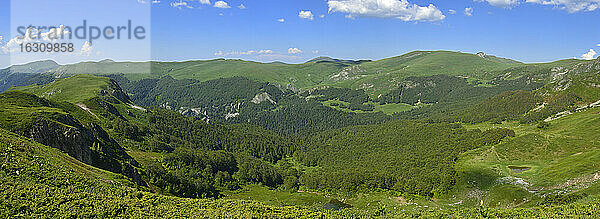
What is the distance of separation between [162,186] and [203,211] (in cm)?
5799

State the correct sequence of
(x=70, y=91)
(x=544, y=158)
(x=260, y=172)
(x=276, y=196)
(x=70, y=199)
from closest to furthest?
(x=70, y=199) < (x=544, y=158) < (x=276, y=196) < (x=260, y=172) < (x=70, y=91)

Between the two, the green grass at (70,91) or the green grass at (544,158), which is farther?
the green grass at (70,91)

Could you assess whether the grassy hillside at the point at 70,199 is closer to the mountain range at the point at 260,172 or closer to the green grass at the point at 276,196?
the mountain range at the point at 260,172

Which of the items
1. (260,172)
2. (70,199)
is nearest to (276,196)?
(260,172)

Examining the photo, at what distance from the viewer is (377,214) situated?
3891cm

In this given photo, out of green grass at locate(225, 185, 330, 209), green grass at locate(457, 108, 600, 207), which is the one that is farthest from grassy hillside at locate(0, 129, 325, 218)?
green grass at locate(225, 185, 330, 209)

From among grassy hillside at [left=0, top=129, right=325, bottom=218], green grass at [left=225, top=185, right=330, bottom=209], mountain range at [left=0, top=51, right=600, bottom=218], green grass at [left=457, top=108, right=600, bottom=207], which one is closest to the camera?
grassy hillside at [left=0, top=129, right=325, bottom=218]

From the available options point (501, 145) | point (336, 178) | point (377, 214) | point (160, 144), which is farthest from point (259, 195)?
point (501, 145)

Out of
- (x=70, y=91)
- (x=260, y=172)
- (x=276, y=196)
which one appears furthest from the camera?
(x=70, y=91)

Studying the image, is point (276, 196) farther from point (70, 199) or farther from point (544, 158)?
point (544, 158)

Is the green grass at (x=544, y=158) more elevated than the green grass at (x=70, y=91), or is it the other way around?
the green grass at (x=70, y=91)

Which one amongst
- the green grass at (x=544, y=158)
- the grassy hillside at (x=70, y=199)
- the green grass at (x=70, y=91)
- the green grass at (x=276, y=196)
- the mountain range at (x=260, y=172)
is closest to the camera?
the grassy hillside at (x=70, y=199)

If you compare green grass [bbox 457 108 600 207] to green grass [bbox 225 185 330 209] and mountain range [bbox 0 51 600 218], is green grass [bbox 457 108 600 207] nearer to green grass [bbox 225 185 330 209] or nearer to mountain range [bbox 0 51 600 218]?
mountain range [bbox 0 51 600 218]

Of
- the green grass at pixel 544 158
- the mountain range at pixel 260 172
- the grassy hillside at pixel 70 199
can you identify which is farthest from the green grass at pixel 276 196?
the grassy hillside at pixel 70 199
